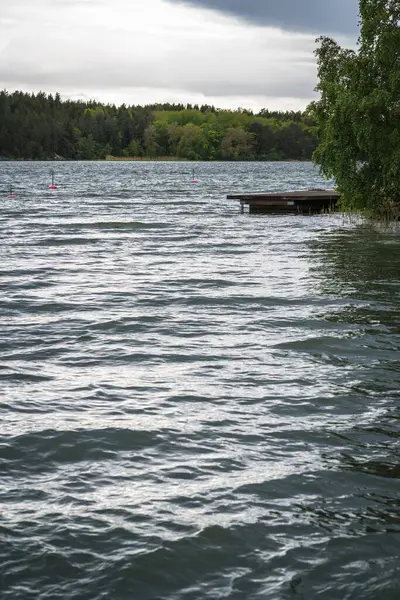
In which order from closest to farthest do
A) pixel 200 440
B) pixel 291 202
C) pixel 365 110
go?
pixel 200 440, pixel 365 110, pixel 291 202

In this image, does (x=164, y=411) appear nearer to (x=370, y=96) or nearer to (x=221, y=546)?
(x=221, y=546)

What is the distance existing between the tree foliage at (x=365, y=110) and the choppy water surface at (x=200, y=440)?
11.3 metres

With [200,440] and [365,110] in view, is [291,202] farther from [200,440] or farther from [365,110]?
[200,440]

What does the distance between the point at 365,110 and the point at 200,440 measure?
2229 cm

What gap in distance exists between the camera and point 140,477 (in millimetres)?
7375

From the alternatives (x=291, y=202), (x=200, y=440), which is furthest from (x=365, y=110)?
(x=200, y=440)

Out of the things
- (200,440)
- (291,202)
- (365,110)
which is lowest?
(200,440)

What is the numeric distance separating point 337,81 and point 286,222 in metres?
8.62

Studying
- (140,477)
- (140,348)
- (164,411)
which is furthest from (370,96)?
(140,477)

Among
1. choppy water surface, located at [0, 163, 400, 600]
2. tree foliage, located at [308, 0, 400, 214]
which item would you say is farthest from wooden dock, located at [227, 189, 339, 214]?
choppy water surface, located at [0, 163, 400, 600]

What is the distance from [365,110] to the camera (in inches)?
1116

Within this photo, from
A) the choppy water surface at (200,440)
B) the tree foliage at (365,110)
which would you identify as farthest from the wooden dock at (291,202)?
the choppy water surface at (200,440)

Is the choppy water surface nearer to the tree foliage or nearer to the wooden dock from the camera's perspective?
the tree foliage

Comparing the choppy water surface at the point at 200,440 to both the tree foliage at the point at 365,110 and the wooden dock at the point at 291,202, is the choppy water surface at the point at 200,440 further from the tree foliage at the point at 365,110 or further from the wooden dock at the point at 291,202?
the wooden dock at the point at 291,202
